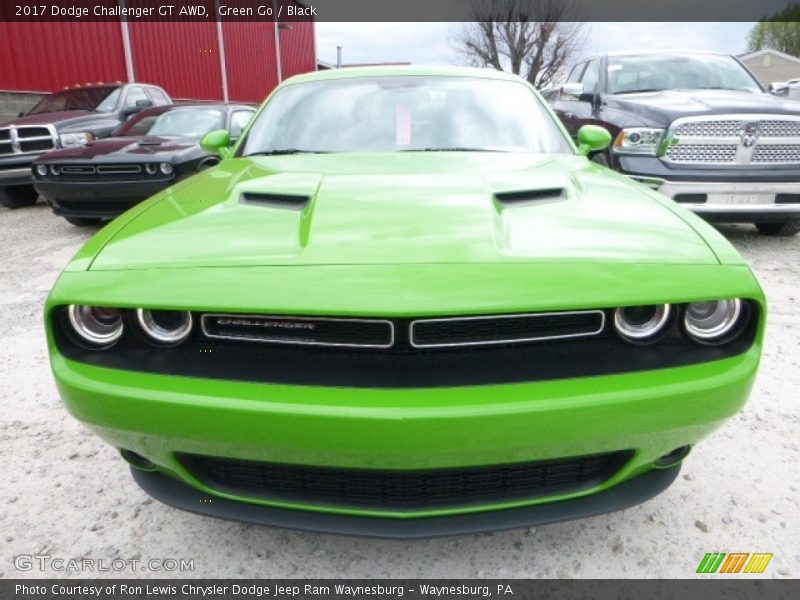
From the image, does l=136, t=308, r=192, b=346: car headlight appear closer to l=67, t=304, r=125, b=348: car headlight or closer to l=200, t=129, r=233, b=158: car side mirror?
l=67, t=304, r=125, b=348: car headlight

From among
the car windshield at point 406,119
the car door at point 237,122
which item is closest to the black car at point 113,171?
the car door at point 237,122

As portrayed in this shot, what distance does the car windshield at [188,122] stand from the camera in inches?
249

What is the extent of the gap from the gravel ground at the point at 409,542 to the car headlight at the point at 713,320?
2.29 ft

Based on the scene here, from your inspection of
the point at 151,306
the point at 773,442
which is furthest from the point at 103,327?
the point at 773,442

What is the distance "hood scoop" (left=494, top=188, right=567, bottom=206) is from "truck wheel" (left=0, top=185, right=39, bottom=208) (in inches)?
314

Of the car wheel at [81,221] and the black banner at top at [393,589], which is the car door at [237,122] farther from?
the black banner at top at [393,589]

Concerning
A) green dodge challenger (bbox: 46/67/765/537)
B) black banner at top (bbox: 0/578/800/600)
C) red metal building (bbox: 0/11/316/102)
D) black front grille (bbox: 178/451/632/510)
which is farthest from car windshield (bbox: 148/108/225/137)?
red metal building (bbox: 0/11/316/102)

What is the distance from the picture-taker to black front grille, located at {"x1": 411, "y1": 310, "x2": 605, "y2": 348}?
1313 mm

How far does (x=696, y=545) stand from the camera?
5.63 ft

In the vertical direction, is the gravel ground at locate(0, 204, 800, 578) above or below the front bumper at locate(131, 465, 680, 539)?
below

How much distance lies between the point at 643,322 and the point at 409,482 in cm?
70

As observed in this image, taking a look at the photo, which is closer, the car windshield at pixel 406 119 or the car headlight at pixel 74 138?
the car windshield at pixel 406 119

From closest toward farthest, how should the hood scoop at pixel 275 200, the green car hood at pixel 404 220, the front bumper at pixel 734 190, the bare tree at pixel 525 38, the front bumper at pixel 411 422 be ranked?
the front bumper at pixel 411 422 < the green car hood at pixel 404 220 < the hood scoop at pixel 275 200 < the front bumper at pixel 734 190 < the bare tree at pixel 525 38

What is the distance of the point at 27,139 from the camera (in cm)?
706
